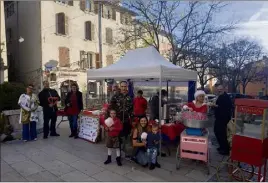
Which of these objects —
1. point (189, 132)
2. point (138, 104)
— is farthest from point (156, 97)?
point (189, 132)

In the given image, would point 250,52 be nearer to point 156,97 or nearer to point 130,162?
point 156,97

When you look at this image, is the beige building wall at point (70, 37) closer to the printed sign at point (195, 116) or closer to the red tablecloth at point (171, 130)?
the red tablecloth at point (171, 130)

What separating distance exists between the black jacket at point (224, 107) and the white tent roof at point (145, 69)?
1.09 m

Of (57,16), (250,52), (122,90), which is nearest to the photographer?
(122,90)

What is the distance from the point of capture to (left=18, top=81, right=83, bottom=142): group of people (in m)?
5.46

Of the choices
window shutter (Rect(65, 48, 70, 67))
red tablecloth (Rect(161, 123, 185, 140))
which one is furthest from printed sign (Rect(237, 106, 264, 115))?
window shutter (Rect(65, 48, 70, 67))

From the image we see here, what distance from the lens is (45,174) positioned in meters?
3.67

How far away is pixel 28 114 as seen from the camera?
5492 mm

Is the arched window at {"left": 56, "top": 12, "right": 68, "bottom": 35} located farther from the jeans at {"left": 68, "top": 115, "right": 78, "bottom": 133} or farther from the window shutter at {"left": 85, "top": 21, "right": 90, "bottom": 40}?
the jeans at {"left": 68, "top": 115, "right": 78, "bottom": 133}

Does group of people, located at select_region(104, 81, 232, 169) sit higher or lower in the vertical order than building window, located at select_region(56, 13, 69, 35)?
lower

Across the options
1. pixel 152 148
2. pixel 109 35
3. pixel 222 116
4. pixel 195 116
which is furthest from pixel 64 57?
pixel 195 116

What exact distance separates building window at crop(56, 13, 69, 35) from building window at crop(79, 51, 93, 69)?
92.8 inches

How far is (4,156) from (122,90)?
2.91 metres

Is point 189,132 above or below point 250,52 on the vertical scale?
below
